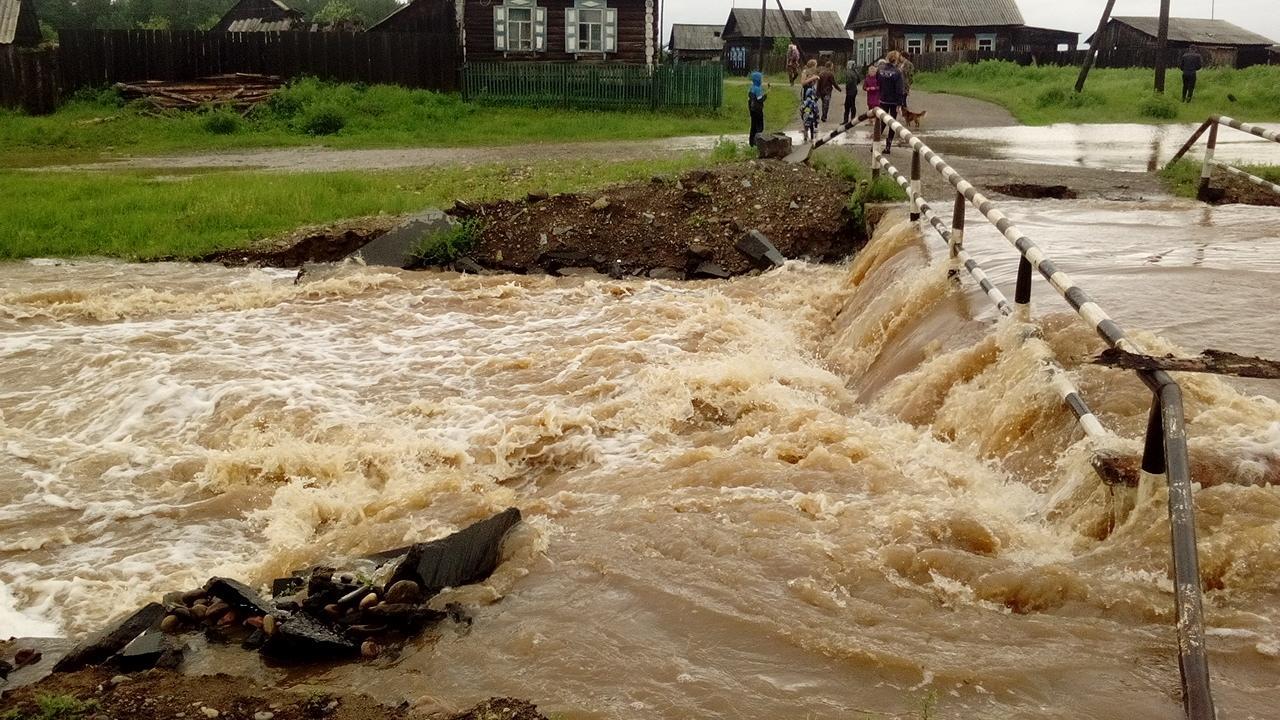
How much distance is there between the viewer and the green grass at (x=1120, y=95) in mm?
27094

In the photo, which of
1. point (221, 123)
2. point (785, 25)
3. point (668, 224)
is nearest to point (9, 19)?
point (221, 123)

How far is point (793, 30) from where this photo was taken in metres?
59.6

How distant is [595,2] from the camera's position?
3006 cm

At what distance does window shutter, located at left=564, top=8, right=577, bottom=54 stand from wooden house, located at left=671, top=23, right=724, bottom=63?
33.4 meters

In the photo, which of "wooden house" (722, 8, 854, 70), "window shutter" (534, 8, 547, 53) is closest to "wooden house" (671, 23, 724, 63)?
"wooden house" (722, 8, 854, 70)

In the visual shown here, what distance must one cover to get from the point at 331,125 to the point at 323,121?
20 cm

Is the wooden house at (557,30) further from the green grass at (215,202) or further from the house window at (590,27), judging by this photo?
the green grass at (215,202)

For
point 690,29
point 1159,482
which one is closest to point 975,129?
point 1159,482

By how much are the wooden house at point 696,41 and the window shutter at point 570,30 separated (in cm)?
3338

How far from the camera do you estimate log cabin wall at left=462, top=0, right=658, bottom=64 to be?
29.7m

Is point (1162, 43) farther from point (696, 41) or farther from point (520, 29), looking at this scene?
point (696, 41)

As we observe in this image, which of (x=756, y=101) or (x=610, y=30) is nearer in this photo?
(x=756, y=101)

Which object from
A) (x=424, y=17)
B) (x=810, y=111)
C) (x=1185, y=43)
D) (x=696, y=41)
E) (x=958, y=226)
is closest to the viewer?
(x=958, y=226)

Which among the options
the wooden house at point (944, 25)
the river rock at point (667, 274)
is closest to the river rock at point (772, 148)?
the river rock at point (667, 274)
